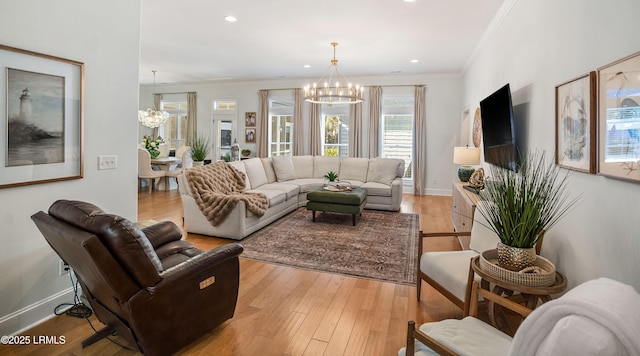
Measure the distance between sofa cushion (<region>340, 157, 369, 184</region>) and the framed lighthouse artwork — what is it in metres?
4.94

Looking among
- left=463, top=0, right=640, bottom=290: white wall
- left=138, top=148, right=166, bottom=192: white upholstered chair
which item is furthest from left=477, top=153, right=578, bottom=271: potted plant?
left=138, top=148, right=166, bottom=192: white upholstered chair

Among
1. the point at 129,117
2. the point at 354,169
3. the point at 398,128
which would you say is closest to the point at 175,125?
the point at 354,169

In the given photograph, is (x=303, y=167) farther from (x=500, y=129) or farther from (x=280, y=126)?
(x=500, y=129)

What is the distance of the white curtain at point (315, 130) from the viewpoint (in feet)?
28.1

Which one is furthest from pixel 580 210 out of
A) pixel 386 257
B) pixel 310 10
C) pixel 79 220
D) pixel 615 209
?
pixel 310 10

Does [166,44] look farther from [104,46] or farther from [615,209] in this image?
[615,209]

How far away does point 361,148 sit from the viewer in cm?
827

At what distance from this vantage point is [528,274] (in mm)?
1743

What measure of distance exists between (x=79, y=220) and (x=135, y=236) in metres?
0.28

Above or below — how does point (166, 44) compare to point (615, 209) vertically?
above

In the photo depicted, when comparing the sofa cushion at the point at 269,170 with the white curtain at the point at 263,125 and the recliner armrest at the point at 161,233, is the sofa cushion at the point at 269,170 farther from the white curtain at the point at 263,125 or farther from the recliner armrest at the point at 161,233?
the recliner armrest at the point at 161,233

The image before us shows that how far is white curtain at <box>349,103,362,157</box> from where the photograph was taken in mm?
8227

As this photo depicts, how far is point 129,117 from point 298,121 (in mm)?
5990

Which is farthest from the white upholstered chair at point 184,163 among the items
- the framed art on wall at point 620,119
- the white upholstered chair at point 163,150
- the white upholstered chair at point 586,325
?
the white upholstered chair at point 586,325
